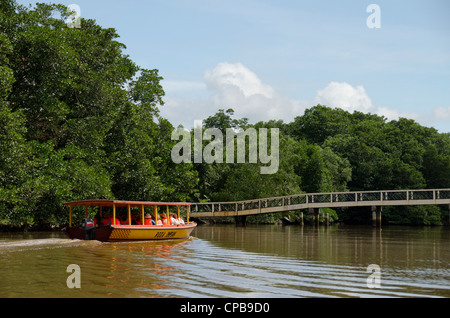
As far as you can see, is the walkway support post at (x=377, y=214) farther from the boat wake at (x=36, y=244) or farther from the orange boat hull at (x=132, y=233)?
the boat wake at (x=36, y=244)

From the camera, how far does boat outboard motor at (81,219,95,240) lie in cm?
1961

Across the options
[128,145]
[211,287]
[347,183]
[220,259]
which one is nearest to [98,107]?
[128,145]

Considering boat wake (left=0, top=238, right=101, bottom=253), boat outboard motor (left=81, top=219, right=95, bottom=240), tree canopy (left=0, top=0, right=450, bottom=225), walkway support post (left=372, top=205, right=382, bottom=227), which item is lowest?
walkway support post (left=372, top=205, right=382, bottom=227)

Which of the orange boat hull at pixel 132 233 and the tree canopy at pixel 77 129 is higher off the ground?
the tree canopy at pixel 77 129

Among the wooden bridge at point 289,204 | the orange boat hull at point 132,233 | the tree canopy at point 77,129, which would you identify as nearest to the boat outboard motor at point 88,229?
the orange boat hull at point 132,233

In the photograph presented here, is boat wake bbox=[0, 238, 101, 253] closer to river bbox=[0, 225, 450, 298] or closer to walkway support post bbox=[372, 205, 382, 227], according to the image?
river bbox=[0, 225, 450, 298]

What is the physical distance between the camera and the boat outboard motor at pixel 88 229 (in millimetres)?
19609

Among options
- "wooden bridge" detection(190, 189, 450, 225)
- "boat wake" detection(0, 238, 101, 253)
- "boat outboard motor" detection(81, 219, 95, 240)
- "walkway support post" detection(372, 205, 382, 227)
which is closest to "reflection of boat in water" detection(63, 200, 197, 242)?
"boat outboard motor" detection(81, 219, 95, 240)

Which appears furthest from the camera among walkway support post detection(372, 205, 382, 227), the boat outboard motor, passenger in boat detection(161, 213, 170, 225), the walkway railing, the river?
walkway support post detection(372, 205, 382, 227)

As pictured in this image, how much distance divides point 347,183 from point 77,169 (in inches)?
1658

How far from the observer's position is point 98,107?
1240 inches

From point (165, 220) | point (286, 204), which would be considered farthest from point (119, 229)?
point (286, 204)

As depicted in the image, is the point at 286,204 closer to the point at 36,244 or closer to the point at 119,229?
the point at 119,229
